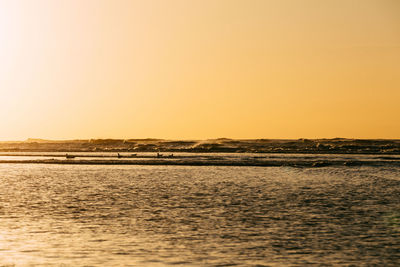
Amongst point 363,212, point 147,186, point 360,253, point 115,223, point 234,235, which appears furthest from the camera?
point 147,186

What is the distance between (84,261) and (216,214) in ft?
39.2

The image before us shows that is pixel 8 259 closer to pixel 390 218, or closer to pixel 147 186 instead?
pixel 390 218

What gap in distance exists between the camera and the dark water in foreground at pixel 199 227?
18297 mm

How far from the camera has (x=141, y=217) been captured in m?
27.4

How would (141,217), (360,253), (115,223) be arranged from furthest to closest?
(141,217)
(115,223)
(360,253)

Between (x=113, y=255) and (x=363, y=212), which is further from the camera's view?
(x=363, y=212)

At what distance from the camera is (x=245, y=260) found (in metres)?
17.9

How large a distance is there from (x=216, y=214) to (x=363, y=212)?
814 centimetres

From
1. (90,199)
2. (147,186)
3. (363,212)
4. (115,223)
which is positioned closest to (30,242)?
(115,223)

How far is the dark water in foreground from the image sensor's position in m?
18.3

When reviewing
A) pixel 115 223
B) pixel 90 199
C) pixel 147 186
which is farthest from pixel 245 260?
pixel 147 186

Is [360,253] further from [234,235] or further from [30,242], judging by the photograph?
[30,242]

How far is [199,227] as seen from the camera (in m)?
24.1

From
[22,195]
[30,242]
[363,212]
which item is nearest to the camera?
[30,242]
